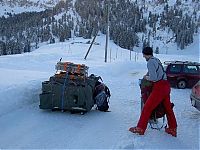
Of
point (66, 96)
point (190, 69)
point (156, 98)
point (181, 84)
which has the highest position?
point (156, 98)

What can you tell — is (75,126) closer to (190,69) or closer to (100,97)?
(100,97)

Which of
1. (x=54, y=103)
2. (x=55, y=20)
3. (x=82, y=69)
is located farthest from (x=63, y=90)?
(x=55, y=20)

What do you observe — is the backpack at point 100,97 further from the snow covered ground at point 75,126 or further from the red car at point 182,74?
the red car at point 182,74

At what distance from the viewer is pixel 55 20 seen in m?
179

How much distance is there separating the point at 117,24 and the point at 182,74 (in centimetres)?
13448

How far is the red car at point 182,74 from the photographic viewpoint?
20500mm

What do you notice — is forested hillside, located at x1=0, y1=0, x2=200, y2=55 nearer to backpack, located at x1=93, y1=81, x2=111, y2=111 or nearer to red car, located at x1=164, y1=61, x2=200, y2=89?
red car, located at x1=164, y1=61, x2=200, y2=89

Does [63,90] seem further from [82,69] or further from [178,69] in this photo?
[178,69]

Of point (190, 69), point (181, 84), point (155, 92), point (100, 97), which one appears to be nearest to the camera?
point (155, 92)

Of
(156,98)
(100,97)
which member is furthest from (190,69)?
(156,98)

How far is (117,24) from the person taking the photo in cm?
15362

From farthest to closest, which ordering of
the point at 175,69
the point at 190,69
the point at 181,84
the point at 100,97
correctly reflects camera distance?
the point at 190,69 < the point at 175,69 < the point at 181,84 < the point at 100,97

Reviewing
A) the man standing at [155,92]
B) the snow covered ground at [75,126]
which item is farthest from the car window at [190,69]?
the man standing at [155,92]

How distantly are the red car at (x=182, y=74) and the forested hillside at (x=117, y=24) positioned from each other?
4352 inches
